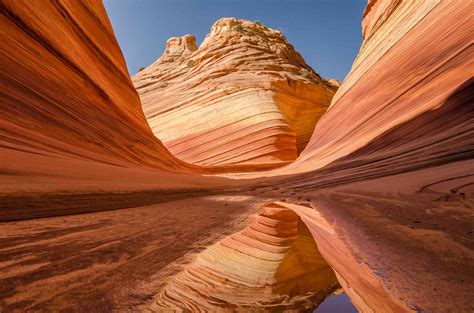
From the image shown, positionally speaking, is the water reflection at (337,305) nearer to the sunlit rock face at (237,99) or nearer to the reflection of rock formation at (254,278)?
the reflection of rock formation at (254,278)

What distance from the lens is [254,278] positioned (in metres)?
1.46

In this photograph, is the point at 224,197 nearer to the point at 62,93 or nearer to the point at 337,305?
the point at 62,93

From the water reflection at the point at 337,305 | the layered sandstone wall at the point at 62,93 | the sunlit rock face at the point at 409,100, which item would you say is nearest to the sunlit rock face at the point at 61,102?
the layered sandstone wall at the point at 62,93

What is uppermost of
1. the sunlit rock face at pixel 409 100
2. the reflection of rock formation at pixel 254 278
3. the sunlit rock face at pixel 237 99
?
the sunlit rock face at pixel 237 99

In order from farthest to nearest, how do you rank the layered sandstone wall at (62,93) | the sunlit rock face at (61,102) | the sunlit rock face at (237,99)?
the sunlit rock face at (237,99)
the layered sandstone wall at (62,93)
the sunlit rock face at (61,102)

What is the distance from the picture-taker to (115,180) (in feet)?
15.0

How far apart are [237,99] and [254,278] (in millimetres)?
16047

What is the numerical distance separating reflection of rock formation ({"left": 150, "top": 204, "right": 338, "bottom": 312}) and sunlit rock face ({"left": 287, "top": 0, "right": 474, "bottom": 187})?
349 centimetres

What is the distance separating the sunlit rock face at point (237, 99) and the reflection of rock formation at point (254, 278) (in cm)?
1206

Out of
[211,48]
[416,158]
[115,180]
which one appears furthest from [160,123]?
[416,158]

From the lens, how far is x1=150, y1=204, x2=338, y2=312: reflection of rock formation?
1166mm

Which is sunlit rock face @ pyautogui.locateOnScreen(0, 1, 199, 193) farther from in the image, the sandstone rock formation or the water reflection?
the water reflection

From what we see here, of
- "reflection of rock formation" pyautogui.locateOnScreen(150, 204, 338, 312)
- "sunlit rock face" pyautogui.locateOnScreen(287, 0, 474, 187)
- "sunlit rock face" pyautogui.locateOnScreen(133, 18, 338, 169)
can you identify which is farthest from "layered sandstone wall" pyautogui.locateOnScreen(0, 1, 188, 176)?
"sunlit rock face" pyautogui.locateOnScreen(133, 18, 338, 169)

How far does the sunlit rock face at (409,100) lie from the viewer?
16.7ft
